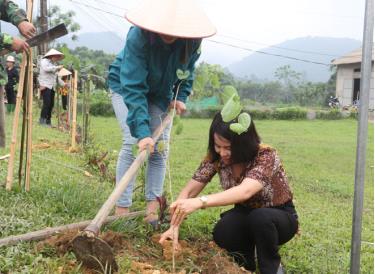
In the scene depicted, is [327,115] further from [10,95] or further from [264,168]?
[264,168]

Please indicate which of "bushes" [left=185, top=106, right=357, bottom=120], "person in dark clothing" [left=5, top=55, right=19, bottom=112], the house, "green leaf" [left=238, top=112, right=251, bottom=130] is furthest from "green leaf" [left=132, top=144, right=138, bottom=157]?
the house

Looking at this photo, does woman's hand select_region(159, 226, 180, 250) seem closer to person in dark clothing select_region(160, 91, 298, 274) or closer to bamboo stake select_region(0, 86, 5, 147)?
person in dark clothing select_region(160, 91, 298, 274)

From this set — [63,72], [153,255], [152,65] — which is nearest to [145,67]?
[152,65]

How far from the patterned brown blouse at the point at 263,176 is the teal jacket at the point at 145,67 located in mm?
430

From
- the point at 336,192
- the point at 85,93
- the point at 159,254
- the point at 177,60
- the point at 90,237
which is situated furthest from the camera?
the point at 85,93

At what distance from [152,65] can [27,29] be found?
1.07 metres

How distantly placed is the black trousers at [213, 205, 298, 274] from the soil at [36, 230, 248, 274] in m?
0.09

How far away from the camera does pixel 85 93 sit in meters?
6.83

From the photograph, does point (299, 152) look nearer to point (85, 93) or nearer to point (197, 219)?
point (85, 93)

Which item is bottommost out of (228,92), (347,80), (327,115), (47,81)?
(327,115)

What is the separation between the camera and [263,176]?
8.02ft

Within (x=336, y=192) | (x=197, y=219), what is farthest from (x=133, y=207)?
(x=336, y=192)

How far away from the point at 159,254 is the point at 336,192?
3630mm

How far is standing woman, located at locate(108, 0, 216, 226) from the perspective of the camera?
2486 mm
